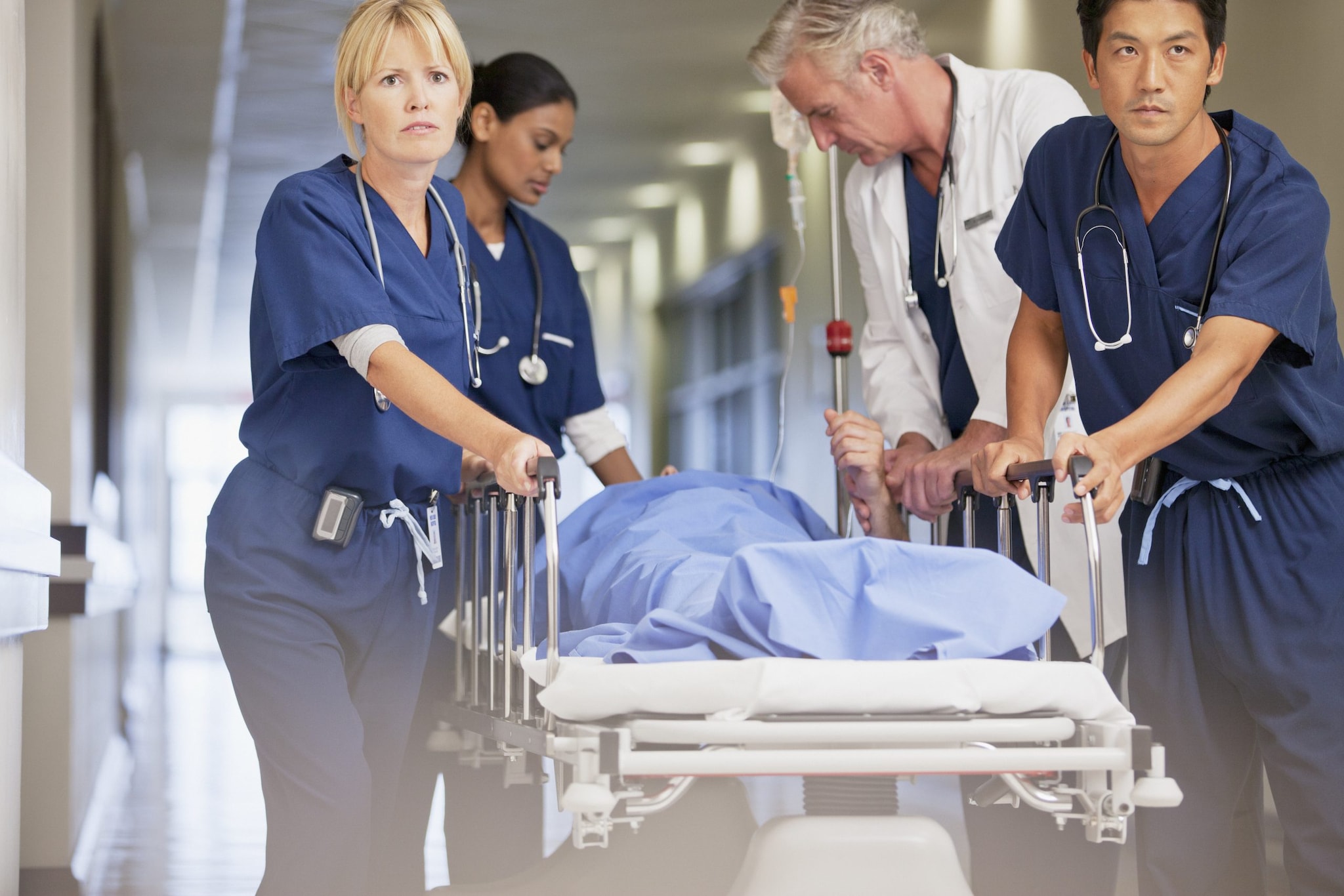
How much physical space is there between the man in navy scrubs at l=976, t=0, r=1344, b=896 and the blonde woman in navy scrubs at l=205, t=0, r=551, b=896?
0.85 meters

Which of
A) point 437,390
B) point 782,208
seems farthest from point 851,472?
point 782,208

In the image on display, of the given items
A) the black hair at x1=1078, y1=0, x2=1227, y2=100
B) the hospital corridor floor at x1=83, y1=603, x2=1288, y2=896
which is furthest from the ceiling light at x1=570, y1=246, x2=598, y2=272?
the black hair at x1=1078, y1=0, x2=1227, y2=100

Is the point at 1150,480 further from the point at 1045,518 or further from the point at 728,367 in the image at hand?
the point at 728,367

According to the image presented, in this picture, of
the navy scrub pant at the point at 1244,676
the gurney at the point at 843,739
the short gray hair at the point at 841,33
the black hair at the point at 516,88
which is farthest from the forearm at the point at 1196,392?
the black hair at the point at 516,88

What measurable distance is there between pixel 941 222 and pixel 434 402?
1289 millimetres

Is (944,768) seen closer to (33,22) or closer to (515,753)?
(515,753)

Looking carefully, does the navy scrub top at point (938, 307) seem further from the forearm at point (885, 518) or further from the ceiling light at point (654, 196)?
the ceiling light at point (654, 196)

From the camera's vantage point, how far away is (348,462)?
6.09 feet

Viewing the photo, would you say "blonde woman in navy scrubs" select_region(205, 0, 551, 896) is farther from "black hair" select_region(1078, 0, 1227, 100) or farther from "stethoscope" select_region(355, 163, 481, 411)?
"black hair" select_region(1078, 0, 1227, 100)

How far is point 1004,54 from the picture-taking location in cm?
423

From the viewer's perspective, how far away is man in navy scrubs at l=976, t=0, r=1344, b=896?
172 cm

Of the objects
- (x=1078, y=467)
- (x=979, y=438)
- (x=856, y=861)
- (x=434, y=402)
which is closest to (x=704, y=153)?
(x=979, y=438)

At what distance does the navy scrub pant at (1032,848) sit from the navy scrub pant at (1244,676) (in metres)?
0.30

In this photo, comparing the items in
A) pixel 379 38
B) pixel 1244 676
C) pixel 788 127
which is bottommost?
pixel 1244 676
